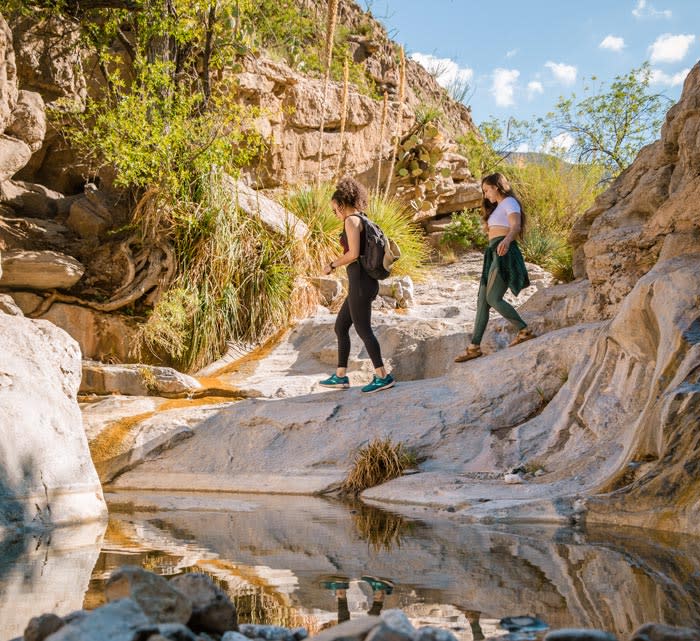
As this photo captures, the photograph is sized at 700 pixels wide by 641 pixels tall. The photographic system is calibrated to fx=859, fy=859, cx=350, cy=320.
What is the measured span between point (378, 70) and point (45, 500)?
60.6 ft

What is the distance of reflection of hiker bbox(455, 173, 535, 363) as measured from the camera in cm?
761

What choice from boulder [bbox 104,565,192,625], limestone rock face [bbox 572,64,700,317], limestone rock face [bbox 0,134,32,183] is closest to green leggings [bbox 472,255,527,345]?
limestone rock face [bbox 572,64,700,317]

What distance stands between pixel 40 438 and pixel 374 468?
2.45 m

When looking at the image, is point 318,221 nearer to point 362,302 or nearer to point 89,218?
point 89,218

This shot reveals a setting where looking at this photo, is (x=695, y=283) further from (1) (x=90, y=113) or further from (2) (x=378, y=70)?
(2) (x=378, y=70)

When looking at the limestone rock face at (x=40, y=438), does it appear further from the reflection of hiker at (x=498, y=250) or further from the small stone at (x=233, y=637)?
the reflection of hiker at (x=498, y=250)

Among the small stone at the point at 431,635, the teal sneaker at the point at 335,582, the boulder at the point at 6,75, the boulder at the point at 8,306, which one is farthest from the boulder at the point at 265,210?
the small stone at the point at 431,635

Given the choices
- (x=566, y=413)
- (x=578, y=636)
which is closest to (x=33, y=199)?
(x=566, y=413)

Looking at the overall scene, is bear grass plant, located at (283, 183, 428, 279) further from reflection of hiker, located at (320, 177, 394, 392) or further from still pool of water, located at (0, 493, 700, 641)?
still pool of water, located at (0, 493, 700, 641)

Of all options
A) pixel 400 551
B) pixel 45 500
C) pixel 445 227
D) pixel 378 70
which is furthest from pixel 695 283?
pixel 378 70

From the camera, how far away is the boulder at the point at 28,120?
420 inches

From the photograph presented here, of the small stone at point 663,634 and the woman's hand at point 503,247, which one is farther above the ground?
the woman's hand at point 503,247

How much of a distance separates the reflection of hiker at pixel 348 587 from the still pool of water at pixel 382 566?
0.03 meters

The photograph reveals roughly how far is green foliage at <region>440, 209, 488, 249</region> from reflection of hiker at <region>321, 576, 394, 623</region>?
13828mm
